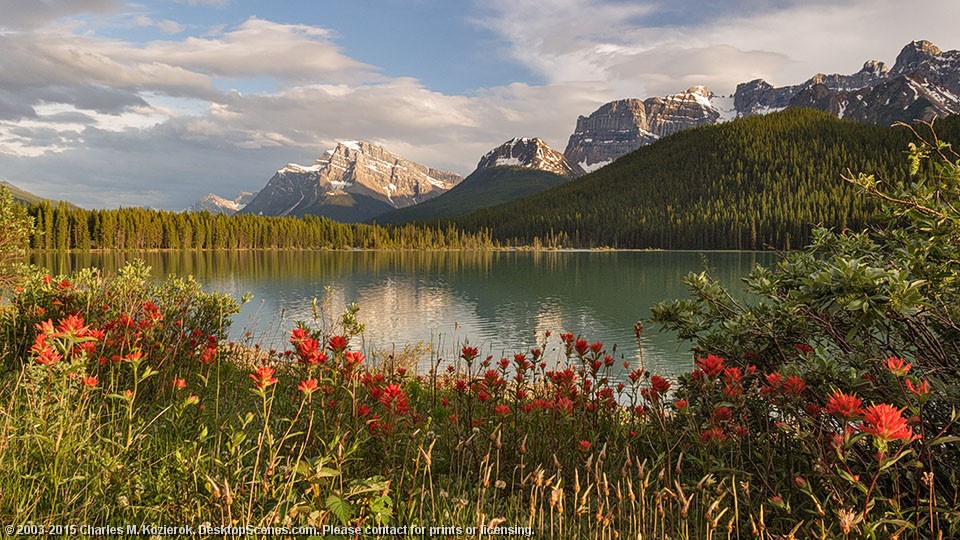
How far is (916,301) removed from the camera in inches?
138

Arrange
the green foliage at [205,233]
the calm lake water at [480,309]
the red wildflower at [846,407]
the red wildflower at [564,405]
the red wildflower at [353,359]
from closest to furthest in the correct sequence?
the red wildflower at [846,407] < the red wildflower at [353,359] < the red wildflower at [564,405] < the calm lake water at [480,309] < the green foliage at [205,233]

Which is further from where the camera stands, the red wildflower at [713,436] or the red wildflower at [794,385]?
the red wildflower at [713,436]

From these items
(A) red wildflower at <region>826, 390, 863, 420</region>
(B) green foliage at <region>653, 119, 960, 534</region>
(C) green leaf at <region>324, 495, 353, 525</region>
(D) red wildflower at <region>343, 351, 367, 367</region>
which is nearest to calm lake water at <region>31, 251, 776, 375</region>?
(B) green foliage at <region>653, 119, 960, 534</region>

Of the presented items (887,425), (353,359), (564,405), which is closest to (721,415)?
(564,405)

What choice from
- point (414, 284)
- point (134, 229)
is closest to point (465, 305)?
point (414, 284)

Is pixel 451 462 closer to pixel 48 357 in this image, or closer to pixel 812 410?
pixel 812 410

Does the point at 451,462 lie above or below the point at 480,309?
above

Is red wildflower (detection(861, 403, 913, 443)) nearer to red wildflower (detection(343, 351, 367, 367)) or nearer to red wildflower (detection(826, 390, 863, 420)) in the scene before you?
red wildflower (detection(826, 390, 863, 420))

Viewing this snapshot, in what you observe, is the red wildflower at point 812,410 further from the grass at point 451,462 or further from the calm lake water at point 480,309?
the calm lake water at point 480,309

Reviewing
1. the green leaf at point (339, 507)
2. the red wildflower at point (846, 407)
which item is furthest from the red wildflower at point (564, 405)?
the green leaf at point (339, 507)

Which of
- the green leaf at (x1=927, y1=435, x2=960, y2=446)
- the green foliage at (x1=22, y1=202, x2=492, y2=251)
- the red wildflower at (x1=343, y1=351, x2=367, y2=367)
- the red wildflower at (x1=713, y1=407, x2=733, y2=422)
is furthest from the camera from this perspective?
the green foliage at (x1=22, y1=202, x2=492, y2=251)

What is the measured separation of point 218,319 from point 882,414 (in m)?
10.5

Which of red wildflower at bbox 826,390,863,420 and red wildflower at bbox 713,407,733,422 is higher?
red wildflower at bbox 826,390,863,420

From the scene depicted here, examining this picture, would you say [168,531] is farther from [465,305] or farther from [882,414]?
[465,305]
